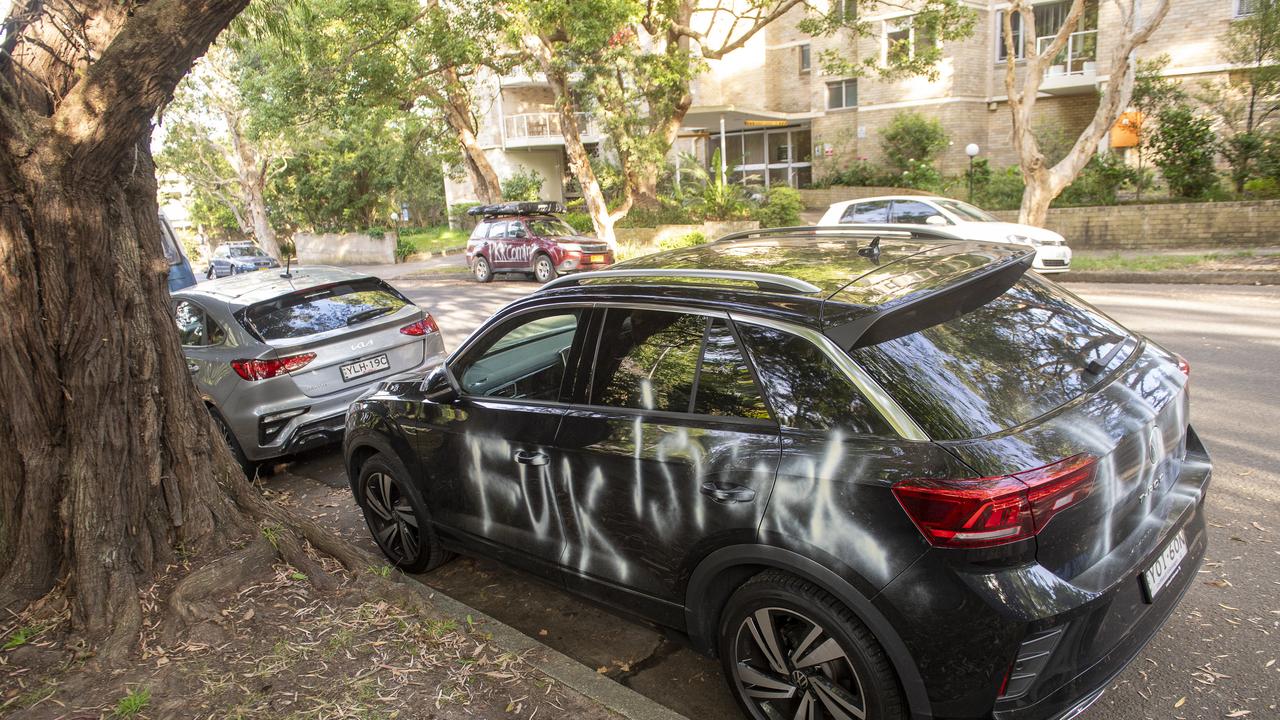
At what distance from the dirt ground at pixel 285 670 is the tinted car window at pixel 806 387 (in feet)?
4.36

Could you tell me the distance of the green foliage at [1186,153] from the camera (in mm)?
18828

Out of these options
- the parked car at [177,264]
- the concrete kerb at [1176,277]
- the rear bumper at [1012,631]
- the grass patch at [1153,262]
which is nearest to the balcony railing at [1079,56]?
the grass patch at [1153,262]

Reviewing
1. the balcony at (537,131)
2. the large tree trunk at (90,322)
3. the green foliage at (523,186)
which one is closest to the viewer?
the large tree trunk at (90,322)

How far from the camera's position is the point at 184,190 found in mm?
47188

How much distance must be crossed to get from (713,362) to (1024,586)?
127cm

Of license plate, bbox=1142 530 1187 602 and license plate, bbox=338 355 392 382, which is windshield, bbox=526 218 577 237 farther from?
license plate, bbox=1142 530 1187 602

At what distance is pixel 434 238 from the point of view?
39.0 metres

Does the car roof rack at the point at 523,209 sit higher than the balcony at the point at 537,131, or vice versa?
the balcony at the point at 537,131

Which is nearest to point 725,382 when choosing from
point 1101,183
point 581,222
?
point 1101,183

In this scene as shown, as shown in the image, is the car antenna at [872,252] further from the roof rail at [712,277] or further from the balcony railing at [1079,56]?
the balcony railing at [1079,56]

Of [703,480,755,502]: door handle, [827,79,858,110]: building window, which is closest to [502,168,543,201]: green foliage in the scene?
[827,79,858,110]: building window

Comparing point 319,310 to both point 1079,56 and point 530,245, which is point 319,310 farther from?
point 1079,56

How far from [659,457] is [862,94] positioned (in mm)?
30710

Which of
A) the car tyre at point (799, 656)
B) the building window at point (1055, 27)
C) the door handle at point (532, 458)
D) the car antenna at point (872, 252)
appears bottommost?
the car tyre at point (799, 656)
